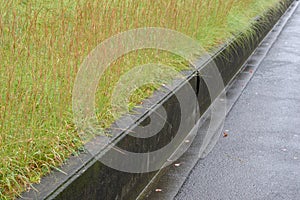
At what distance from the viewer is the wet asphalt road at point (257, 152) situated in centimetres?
428

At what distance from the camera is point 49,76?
13.0 ft

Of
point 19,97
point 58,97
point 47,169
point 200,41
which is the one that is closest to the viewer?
point 47,169

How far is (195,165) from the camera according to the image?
4754 millimetres

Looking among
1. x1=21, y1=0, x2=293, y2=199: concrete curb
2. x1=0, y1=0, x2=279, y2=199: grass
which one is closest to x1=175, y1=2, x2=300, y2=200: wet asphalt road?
x1=21, y1=0, x2=293, y2=199: concrete curb

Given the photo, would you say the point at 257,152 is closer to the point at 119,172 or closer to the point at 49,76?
the point at 119,172

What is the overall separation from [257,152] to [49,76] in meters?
2.15

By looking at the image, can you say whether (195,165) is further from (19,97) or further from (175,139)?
(19,97)

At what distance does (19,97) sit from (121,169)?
80 cm

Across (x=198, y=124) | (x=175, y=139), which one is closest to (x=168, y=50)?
(x=198, y=124)

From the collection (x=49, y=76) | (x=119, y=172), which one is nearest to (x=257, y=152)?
(x=119, y=172)

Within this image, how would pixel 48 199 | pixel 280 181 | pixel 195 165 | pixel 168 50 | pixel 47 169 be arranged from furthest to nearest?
pixel 168 50, pixel 195 165, pixel 280 181, pixel 47 169, pixel 48 199

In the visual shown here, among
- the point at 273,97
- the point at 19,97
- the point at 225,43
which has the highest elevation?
the point at 19,97

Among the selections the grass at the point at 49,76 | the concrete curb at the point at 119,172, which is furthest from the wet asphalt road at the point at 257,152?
the grass at the point at 49,76

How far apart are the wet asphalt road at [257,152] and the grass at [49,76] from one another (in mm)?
849
